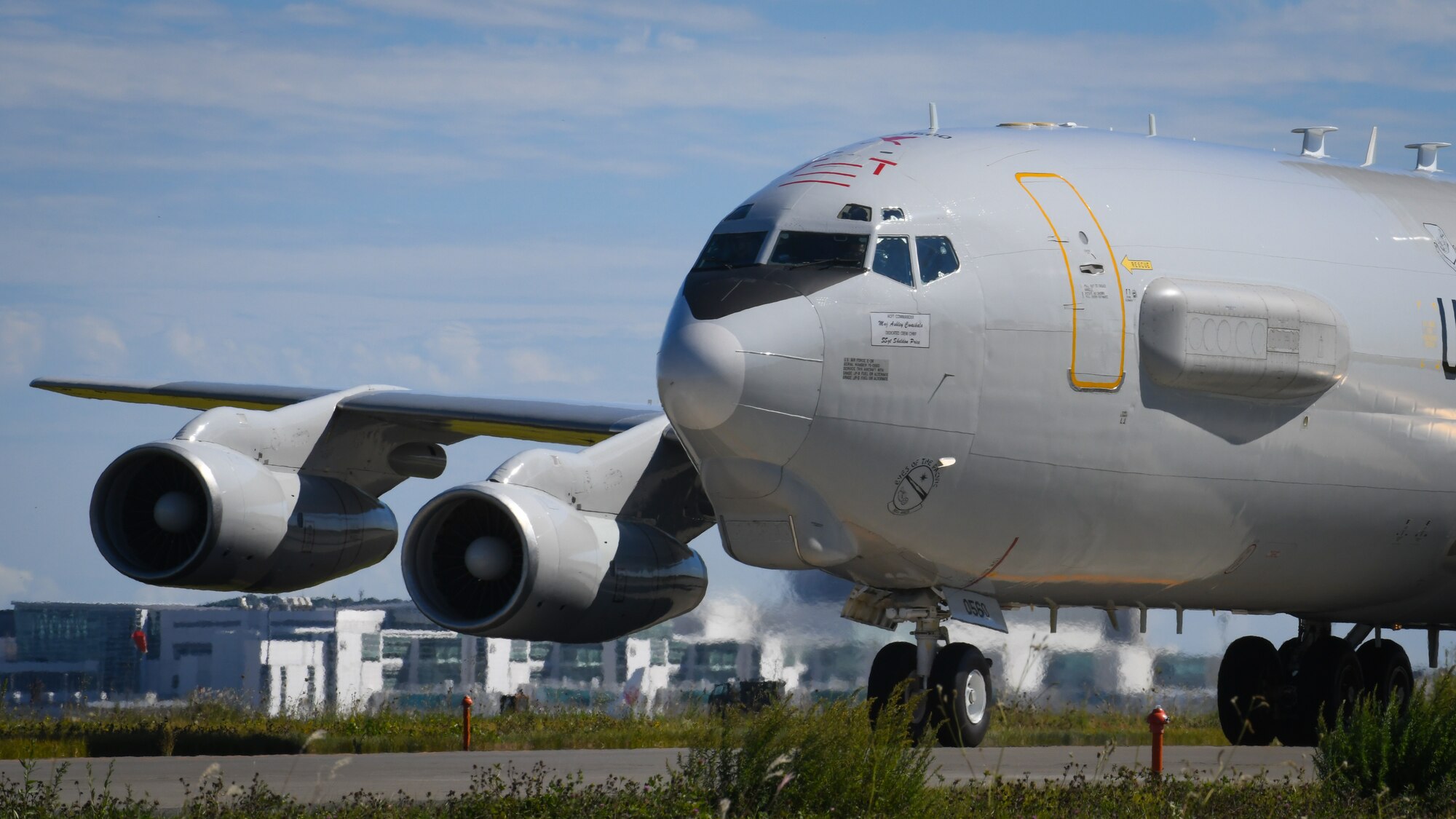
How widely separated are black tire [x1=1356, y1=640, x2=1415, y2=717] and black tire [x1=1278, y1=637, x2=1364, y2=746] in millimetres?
288

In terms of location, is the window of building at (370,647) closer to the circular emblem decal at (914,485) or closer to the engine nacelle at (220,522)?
the engine nacelle at (220,522)

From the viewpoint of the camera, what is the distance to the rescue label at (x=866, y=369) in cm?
1370

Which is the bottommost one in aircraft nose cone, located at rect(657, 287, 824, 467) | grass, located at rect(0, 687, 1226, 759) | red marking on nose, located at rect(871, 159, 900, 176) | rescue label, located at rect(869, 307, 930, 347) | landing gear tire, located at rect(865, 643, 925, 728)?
grass, located at rect(0, 687, 1226, 759)

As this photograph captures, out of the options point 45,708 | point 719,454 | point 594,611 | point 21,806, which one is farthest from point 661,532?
point 45,708

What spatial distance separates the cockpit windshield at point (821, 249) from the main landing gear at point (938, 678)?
122 inches

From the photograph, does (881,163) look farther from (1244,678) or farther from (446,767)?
(1244,678)

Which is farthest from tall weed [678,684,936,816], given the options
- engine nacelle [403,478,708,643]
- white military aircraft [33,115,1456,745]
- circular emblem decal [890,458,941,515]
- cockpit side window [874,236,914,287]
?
engine nacelle [403,478,708,643]

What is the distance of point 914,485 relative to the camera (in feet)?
46.0

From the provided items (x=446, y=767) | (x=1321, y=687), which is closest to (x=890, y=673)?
(x=446, y=767)

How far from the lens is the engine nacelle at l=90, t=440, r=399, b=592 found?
17578mm

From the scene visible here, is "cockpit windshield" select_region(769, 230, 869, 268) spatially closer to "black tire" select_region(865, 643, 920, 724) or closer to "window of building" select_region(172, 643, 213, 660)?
"black tire" select_region(865, 643, 920, 724)

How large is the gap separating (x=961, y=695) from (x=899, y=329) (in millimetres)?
3146

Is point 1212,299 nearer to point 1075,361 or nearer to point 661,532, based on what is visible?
point 1075,361

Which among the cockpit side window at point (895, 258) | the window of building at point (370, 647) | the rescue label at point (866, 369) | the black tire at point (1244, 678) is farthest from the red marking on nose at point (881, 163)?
the window of building at point (370, 647)
